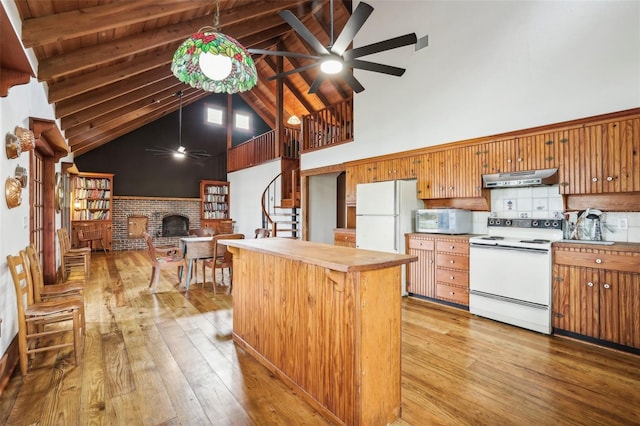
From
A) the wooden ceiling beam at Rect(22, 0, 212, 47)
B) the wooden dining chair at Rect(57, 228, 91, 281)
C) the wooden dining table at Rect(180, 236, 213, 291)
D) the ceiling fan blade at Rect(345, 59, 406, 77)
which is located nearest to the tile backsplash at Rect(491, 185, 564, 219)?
the ceiling fan blade at Rect(345, 59, 406, 77)

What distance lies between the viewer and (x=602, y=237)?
3197 millimetres

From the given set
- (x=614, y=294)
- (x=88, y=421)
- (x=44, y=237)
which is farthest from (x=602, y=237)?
(x=44, y=237)

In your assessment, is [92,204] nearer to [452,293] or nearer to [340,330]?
[452,293]

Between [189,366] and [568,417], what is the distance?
2.63 meters

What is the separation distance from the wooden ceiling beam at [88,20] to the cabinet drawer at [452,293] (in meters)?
4.43

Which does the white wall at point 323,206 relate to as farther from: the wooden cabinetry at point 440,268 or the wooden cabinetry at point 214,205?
the wooden cabinetry at point 214,205

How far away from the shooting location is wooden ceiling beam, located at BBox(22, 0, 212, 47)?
234 centimetres

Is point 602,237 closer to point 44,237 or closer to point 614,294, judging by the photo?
point 614,294

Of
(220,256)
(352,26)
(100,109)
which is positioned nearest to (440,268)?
(352,26)

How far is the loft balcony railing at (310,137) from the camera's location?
6.12m

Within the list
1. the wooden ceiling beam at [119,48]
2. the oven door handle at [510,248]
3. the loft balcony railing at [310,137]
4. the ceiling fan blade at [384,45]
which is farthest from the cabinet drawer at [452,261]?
the wooden ceiling beam at [119,48]

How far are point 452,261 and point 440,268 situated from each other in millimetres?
200

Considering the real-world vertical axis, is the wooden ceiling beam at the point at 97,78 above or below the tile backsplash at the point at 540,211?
above

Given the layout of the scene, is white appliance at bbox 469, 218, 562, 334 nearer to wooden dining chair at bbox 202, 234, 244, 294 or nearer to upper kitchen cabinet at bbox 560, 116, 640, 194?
upper kitchen cabinet at bbox 560, 116, 640, 194
